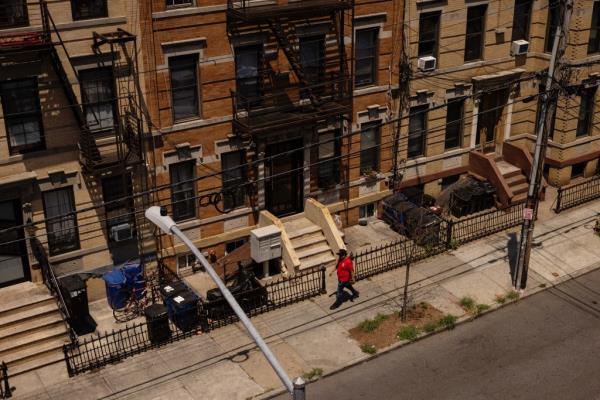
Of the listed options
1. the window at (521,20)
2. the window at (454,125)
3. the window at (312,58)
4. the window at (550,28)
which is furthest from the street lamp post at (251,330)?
the window at (550,28)

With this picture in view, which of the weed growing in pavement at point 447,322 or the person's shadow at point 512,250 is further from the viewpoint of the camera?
the person's shadow at point 512,250

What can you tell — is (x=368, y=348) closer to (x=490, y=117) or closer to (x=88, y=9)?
(x=88, y=9)

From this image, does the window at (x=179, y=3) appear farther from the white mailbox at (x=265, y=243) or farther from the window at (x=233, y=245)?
the window at (x=233, y=245)

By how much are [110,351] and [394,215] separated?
36.4ft

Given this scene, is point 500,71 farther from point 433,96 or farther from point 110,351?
point 110,351

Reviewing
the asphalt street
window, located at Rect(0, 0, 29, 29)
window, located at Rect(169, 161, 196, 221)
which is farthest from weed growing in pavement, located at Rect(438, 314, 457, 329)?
window, located at Rect(0, 0, 29, 29)

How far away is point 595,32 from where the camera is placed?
28.2 m

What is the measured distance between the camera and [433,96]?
27.2 meters

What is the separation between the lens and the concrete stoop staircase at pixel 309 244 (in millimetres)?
24688

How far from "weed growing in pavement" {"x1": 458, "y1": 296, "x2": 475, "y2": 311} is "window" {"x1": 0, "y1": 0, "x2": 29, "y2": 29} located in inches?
555

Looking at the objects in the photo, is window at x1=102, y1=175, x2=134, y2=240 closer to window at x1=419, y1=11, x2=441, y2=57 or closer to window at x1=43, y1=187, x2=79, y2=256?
window at x1=43, y1=187, x2=79, y2=256

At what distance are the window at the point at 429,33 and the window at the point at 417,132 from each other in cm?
193

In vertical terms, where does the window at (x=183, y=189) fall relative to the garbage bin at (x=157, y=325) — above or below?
above

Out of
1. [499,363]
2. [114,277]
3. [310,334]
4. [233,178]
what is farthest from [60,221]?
[499,363]
